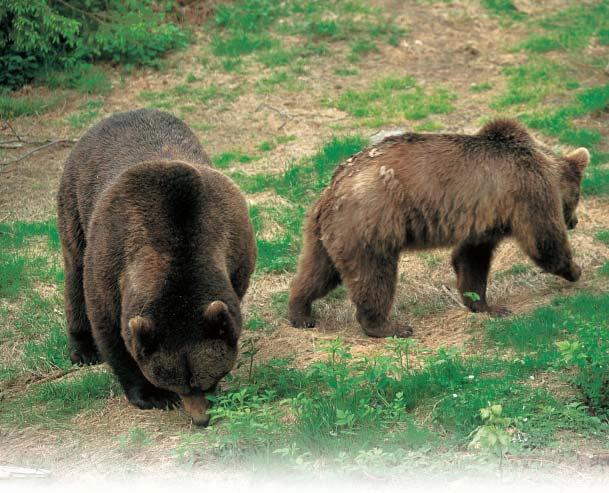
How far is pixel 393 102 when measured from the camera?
42.2 ft

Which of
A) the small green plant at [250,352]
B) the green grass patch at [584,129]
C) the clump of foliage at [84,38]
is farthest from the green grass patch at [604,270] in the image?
the clump of foliage at [84,38]

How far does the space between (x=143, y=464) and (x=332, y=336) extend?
2530mm

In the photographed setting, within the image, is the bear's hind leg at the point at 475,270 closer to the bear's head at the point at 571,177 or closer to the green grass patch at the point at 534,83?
the bear's head at the point at 571,177

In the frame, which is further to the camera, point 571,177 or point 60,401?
point 571,177

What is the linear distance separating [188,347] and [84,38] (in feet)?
Answer: 32.1

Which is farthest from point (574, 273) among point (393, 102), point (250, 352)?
point (393, 102)

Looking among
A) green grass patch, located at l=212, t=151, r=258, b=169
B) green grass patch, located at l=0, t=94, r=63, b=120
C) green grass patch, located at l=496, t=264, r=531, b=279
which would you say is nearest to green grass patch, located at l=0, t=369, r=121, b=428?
green grass patch, located at l=496, t=264, r=531, b=279

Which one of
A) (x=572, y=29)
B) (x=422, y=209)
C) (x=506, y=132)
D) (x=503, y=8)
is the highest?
(x=506, y=132)

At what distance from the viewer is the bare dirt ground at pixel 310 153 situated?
6.27 m

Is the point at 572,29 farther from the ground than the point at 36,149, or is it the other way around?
the point at 572,29

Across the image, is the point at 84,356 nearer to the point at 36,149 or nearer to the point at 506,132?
the point at 506,132

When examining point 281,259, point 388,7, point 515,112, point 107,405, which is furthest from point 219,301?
point 388,7

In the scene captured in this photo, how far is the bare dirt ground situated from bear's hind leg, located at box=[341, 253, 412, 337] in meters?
0.18

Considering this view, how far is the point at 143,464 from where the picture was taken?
558 centimetres
